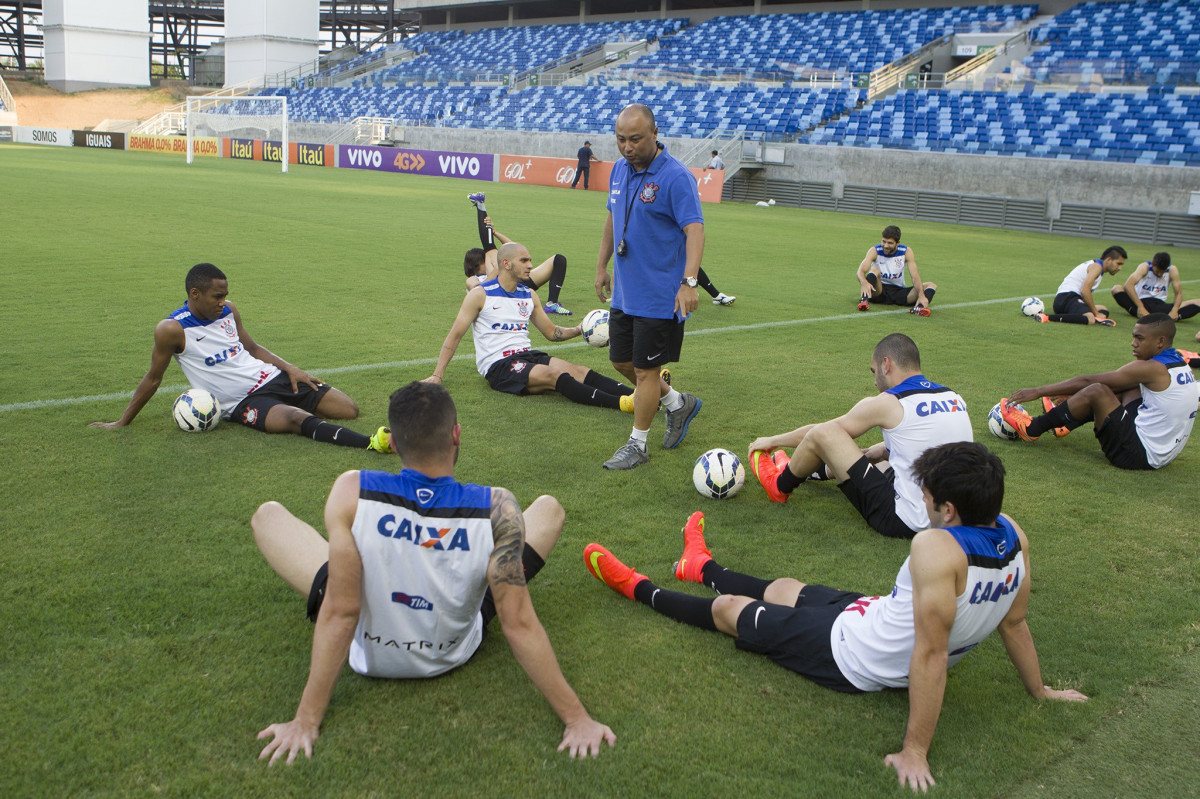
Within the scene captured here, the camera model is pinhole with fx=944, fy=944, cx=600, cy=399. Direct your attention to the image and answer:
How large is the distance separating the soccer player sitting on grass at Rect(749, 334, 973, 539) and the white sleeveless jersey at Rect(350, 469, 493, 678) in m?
2.56

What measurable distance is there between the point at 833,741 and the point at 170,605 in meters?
2.81

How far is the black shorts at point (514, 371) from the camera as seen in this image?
7.90 meters

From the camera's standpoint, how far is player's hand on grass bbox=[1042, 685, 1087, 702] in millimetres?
3709

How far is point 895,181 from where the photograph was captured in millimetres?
32500

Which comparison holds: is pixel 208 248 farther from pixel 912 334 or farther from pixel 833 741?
pixel 833 741

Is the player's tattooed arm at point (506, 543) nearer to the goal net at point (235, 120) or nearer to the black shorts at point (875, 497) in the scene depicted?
the black shorts at point (875, 497)

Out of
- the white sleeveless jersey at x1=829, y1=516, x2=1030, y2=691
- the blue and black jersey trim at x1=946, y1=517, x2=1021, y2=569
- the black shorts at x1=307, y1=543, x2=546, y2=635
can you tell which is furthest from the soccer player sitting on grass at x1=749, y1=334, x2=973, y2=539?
the black shorts at x1=307, y1=543, x2=546, y2=635

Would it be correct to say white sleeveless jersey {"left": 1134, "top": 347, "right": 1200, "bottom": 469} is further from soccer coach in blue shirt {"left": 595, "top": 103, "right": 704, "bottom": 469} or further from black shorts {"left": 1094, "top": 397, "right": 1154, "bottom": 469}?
soccer coach in blue shirt {"left": 595, "top": 103, "right": 704, "bottom": 469}

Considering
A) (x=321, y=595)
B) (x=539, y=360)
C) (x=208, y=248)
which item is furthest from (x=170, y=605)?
(x=208, y=248)

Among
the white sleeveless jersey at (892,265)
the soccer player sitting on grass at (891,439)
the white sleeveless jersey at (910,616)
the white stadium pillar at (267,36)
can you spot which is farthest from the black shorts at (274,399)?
the white stadium pillar at (267,36)

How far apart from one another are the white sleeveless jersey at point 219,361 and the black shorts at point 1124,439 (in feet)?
20.0

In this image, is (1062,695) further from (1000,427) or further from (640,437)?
(1000,427)

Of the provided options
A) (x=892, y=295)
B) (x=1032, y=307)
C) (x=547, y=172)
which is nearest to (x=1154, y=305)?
(x=1032, y=307)

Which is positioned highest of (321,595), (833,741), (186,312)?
(186,312)
